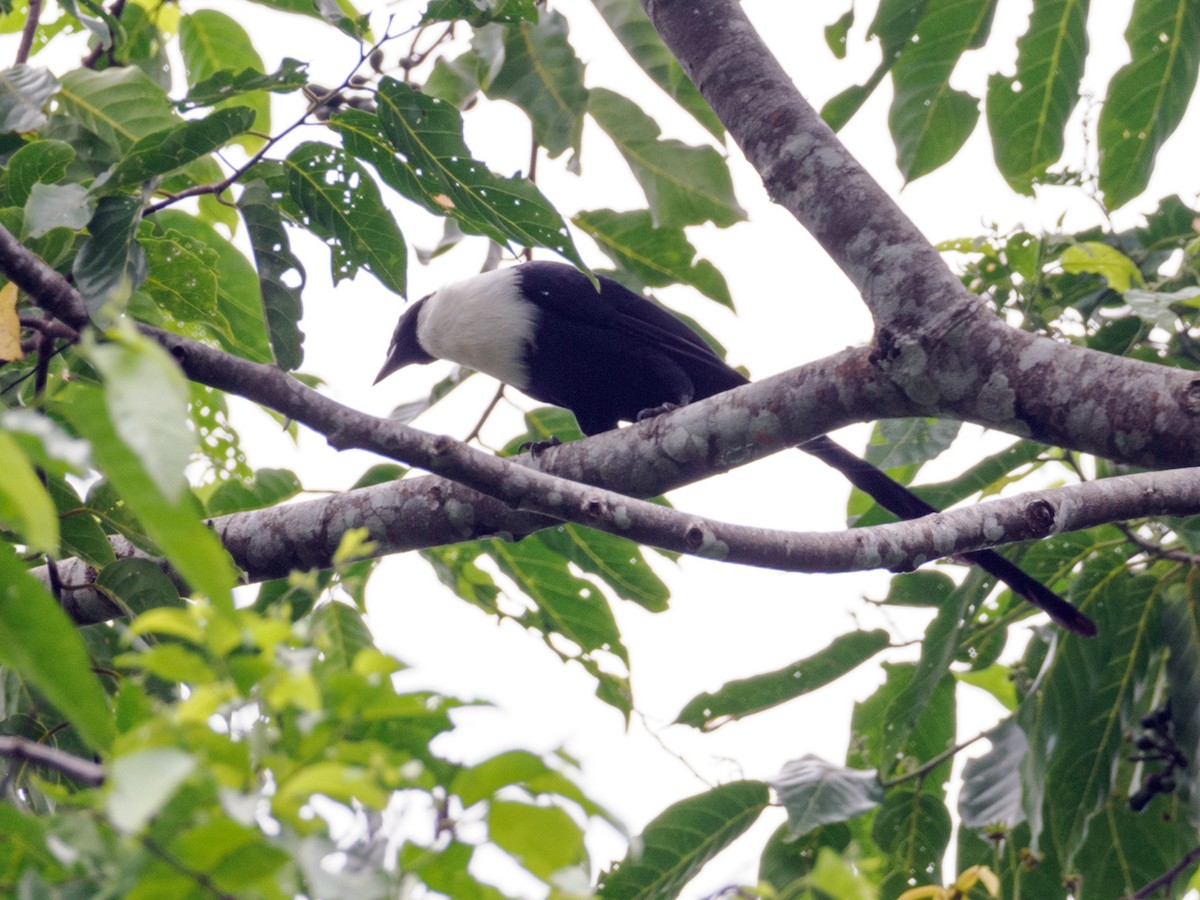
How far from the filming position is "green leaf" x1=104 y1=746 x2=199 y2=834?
2.11 ft

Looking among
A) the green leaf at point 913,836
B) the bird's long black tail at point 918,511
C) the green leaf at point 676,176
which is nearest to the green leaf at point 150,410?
the bird's long black tail at point 918,511

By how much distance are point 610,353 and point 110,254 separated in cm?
221

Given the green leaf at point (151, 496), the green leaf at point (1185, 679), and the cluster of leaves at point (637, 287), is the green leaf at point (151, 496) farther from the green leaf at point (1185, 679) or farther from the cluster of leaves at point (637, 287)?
the green leaf at point (1185, 679)

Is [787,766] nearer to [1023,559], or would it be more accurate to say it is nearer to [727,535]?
[727,535]

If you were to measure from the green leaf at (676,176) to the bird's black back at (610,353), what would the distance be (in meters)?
0.81

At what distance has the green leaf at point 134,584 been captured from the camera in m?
2.29

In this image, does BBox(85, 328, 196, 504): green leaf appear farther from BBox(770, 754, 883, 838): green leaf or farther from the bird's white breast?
the bird's white breast

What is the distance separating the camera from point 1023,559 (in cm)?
306

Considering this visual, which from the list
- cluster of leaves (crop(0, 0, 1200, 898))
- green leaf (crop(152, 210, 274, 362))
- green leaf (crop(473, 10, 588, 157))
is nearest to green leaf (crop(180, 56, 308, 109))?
cluster of leaves (crop(0, 0, 1200, 898))

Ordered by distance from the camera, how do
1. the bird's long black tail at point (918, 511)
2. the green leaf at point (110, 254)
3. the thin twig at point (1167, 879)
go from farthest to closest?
1. the bird's long black tail at point (918, 511)
2. the thin twig at point (1167, 879)
3. the green leaf at point (110, 254)

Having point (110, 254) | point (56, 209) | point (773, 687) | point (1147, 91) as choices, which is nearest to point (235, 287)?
point (110, 254)

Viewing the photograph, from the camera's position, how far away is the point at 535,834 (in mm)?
915

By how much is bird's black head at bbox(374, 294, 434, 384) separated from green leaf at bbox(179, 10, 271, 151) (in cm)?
116

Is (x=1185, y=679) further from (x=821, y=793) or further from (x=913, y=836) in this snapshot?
(x=821, y=793)
